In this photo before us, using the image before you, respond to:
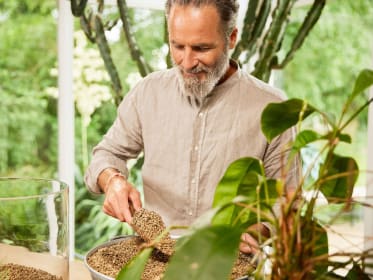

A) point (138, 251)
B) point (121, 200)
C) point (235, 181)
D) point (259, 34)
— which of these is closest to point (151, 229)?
point (138, 251)

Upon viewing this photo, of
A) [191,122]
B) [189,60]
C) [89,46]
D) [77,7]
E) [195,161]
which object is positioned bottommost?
[195,161]

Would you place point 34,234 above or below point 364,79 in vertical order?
below

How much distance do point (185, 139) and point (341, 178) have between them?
1139 mm

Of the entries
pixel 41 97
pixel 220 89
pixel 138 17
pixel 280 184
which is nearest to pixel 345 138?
pixel 280 184

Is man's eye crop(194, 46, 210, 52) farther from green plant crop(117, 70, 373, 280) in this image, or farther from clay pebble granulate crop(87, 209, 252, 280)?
green plant crop(117, 70, 373, 280)

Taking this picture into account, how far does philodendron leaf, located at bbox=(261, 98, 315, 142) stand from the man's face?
93 centimetres

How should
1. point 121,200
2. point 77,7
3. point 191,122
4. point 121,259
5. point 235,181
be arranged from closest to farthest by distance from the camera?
point 235,181
point 121,259
point 121,200
point 191,122
point 77,7

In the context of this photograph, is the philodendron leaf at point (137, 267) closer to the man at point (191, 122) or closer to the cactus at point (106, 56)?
the man at point (191, 122)

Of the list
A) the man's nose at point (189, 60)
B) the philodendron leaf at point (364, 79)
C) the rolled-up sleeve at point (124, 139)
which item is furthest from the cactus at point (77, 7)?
the philodendron leaf at point (364, 79)

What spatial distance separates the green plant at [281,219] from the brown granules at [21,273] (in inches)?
10.7

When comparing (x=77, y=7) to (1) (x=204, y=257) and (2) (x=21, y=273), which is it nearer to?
(2) (x=21, y=273)

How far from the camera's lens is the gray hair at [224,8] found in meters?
1.63

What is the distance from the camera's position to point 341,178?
82 centimetres

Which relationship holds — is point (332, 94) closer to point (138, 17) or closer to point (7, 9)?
point (138, 17)
